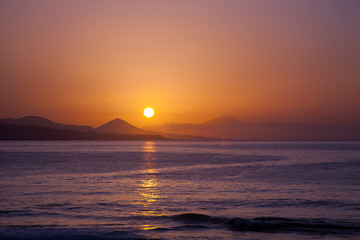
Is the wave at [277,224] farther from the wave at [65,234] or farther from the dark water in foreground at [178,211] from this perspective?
the wave at [65,234]

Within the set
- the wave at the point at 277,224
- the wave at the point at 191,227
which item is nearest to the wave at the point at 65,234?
the wave at the point at 191,227

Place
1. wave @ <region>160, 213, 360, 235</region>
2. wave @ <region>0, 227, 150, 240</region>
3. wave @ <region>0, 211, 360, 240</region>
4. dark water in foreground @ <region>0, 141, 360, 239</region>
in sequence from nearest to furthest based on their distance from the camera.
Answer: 1. wave @ <region>0, 227, 150, 240</region>
2. wave @ <region>0, 211, 360, 240</region>
3. dark water in foreground @ <region>0, 141, 360, 239</region>
4. wave @ <region>160, 213, 360, 235</region>

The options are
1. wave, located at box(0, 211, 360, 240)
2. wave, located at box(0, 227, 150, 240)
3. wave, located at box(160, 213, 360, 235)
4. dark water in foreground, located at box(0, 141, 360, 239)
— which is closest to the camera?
wave, located at box(0, 227, 150, 240)

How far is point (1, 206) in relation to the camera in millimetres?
25828

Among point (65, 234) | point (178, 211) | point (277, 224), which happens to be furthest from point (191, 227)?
point (65, 234)

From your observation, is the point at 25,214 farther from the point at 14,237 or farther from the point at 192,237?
the point at 192,237

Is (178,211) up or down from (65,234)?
down

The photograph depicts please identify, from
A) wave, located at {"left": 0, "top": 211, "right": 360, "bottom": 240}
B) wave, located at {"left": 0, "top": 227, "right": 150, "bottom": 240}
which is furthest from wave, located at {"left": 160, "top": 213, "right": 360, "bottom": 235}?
wave, located at {"left": 0, "top": 227, "right": 150, "bottom": 240}

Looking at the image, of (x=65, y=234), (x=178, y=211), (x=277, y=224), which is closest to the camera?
(x=65, y=234)

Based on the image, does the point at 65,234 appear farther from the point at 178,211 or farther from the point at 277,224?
the point at 277,224

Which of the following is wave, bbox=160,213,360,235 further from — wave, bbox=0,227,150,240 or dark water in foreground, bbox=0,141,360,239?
wave, bbox=0,227,150,240

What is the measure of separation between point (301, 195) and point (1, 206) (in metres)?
24.4

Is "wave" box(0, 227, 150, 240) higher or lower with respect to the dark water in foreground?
higher

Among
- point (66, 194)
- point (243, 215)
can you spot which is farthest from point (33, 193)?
point (243, 215)
